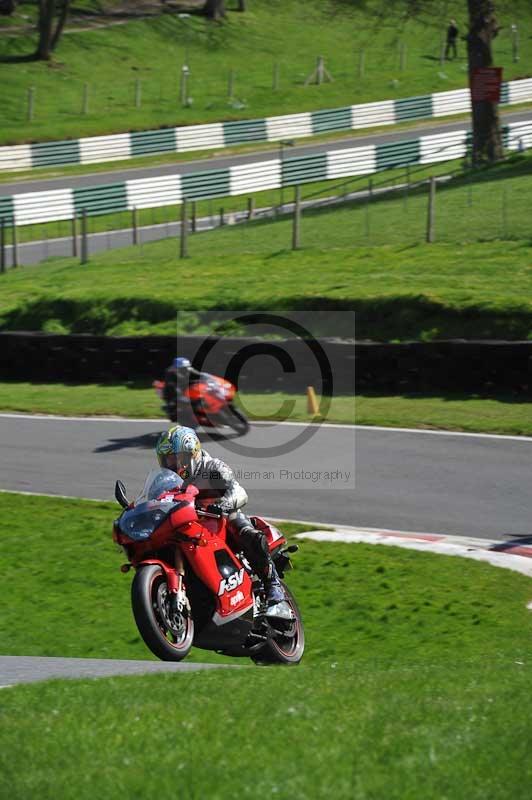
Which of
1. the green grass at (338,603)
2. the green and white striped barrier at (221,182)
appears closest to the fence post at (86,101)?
the green and white striped barrier at (221,182)

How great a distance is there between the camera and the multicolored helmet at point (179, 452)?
8727 millimetres

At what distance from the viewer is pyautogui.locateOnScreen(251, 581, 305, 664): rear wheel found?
9.19 meters

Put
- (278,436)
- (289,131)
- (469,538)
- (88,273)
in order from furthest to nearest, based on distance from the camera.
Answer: (289,131), (88,273), (278,436), (469,538)

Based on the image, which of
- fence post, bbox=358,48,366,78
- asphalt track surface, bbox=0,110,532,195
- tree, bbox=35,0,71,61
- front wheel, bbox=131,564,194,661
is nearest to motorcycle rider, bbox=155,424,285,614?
front wheel, bbox=131,564,194,661

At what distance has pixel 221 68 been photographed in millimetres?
55969

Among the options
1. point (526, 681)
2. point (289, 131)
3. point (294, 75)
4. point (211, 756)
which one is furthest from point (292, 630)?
point (294, 75)

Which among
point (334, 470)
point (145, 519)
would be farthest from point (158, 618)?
point (334, 470)

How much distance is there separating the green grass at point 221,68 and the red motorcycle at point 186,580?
3836 centimetres

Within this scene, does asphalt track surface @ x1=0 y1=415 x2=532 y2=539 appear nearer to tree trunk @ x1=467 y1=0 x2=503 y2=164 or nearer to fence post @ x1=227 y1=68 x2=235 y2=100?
tree trunk @ x1=467 y1=0 x2=503 y2=164

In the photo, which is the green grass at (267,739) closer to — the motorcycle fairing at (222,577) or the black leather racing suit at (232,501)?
the motorcycle fairing at (222,577)

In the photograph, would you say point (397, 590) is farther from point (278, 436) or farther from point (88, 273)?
point (88, 273)

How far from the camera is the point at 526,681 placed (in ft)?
24.2

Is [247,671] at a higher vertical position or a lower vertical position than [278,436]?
higher

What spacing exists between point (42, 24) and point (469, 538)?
43.2 metres
